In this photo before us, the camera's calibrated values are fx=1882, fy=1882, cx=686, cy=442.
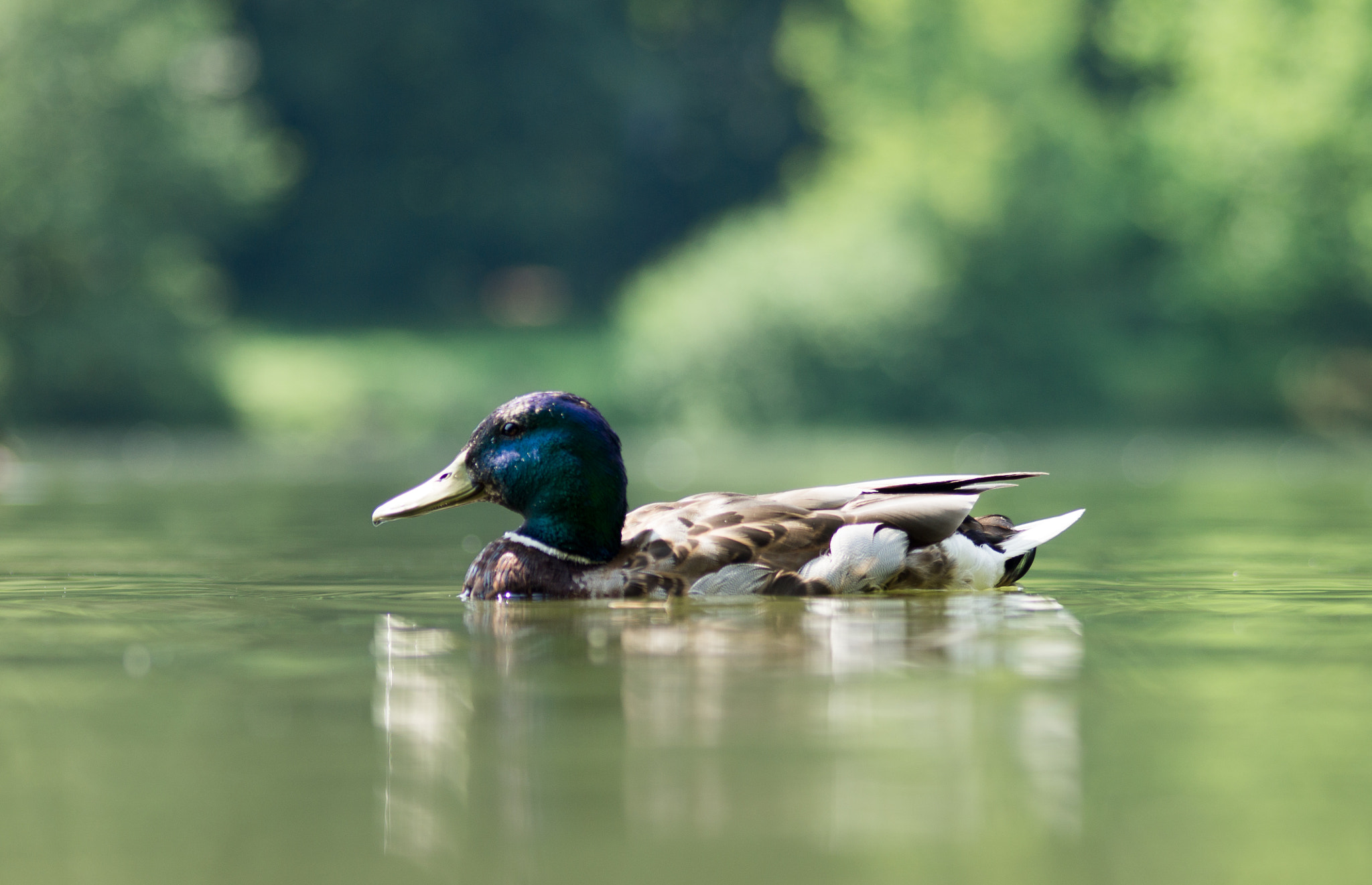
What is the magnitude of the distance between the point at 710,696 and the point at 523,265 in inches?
1864

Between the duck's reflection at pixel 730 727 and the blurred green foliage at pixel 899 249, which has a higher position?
the blurred green foliage at pixel 899 249

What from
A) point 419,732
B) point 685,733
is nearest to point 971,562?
point 685,733

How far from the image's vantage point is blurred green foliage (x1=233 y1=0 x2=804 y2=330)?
48.6 m

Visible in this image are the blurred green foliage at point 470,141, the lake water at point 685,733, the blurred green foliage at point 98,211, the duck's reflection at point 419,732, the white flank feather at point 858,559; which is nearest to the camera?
the lake water at point 685,733

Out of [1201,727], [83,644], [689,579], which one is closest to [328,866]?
[1201,727]

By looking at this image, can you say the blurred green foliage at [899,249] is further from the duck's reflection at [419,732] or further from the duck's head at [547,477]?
the duck's reflection at [419,732]

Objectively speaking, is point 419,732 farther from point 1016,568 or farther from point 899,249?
point 899,249

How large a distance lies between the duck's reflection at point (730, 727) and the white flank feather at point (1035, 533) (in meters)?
1.34

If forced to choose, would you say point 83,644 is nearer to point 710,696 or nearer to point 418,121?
point 710,696

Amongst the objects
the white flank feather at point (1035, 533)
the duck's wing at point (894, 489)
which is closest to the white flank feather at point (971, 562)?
the white flank feather at point (1035, 533)

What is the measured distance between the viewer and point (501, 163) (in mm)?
50438

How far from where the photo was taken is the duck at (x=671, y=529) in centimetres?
805

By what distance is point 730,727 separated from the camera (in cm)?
493

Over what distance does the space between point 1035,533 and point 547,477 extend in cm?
234
